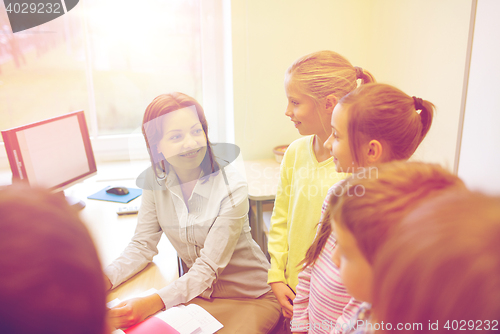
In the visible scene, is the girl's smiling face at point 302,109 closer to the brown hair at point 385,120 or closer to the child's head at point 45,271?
the brown hair at point 385,120

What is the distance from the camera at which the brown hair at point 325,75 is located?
1.06 metres

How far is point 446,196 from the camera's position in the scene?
0.36 meters

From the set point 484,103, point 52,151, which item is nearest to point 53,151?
point 52,151

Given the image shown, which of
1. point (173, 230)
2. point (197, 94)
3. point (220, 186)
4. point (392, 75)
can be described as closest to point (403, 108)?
point (220, 186)

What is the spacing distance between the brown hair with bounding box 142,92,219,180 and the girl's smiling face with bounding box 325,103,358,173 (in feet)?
1.93

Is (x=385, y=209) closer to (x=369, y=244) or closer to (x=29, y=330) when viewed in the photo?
(x=369, y=244)

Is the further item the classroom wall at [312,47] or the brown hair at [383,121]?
the classroom wall at [312,47]

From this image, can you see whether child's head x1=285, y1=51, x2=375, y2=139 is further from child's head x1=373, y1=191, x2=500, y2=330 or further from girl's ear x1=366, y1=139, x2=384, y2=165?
child's head x1=373, y1=191, x2=500, y2=330

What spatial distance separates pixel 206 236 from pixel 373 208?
0.88 metres

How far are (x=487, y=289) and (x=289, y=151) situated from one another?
37.1 inches

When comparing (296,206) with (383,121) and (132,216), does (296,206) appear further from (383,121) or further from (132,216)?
(132,216)

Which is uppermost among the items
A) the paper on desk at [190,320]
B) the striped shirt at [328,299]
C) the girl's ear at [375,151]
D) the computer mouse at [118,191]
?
the girl's ear at [375,151]

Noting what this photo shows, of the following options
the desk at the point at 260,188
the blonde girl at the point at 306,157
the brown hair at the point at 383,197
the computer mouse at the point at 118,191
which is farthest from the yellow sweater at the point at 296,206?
the computer mouse at the point at 118,191

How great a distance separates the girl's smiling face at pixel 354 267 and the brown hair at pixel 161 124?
2.97 feet
